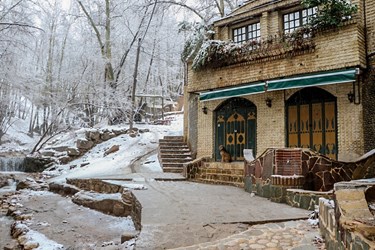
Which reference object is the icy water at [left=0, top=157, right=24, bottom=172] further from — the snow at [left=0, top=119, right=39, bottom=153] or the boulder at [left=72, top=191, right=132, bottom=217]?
the boulder at [left=72, top=191, right=132, bottom=217]

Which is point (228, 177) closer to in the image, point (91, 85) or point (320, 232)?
point (320, 232)

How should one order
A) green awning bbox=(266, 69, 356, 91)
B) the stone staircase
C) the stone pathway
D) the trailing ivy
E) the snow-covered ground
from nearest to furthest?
the stone pathway
green awning bbox=(266, 69, 356, 91)
the trailing ivy
the stone staircase
the snow-covered ground

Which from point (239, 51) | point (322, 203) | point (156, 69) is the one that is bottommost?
point (322, 203)

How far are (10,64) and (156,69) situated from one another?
1762cm

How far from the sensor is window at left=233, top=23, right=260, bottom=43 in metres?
13.5

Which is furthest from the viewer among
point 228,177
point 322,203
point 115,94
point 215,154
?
point 115,94

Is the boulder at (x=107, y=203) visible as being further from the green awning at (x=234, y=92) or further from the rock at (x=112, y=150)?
the rock at (x=112, y=150)

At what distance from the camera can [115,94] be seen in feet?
70.7

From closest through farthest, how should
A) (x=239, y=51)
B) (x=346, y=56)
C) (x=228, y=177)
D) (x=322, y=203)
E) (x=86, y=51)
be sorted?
1. (x=322, y=203)
2. (x=346, y=56)
3. (x=228, y=177)
4. (x=239, y=51)
5. (x=86, y=51)

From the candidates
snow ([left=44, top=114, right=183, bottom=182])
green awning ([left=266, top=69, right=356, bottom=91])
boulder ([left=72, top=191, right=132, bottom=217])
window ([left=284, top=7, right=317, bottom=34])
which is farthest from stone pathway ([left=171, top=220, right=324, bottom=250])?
snow ([left=44, top=114, right=183, bottom=182])

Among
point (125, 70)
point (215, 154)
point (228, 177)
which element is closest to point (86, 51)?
point (125, 70)

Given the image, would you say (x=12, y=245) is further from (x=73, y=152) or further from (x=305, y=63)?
(x=73, y=152)

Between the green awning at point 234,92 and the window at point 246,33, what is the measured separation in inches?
102

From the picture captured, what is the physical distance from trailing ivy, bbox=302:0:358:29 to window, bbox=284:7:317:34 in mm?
1279
